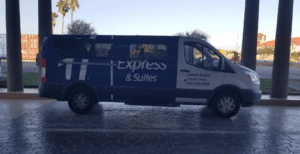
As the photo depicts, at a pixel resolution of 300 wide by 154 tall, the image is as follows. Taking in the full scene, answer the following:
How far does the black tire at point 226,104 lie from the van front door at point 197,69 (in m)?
0.30

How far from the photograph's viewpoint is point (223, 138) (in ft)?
17.6

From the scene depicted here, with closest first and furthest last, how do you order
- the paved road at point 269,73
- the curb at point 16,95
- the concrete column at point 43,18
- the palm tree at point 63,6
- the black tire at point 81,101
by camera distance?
the black tire at point 81,101 < the curb at point 16,95 < the concrete column at point 43,18 < the paved road at point 269,73 < the palm tree at point 63,6

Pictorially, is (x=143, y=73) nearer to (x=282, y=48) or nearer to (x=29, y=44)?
(x=282, y=48)

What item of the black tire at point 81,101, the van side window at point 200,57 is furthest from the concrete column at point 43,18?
the van side window at point 200,57

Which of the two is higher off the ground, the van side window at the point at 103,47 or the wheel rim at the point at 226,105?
the van side window at the point at 103,47

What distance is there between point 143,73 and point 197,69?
142 cm

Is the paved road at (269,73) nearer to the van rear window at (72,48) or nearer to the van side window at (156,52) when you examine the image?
the van side window at (156,52)

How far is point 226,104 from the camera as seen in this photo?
7.14 meters

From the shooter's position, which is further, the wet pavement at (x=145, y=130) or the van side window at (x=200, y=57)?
the van side window at (x=200, y=57)

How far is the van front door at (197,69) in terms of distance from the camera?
7.07 m

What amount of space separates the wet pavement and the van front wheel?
18 cm

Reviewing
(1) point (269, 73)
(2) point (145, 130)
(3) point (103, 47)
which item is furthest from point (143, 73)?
(1) point (269, 73)

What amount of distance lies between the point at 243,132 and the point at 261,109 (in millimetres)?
3210

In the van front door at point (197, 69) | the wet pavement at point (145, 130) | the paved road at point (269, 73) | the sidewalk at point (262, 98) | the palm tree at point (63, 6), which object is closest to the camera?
the wet pavement at point (145, 130)
